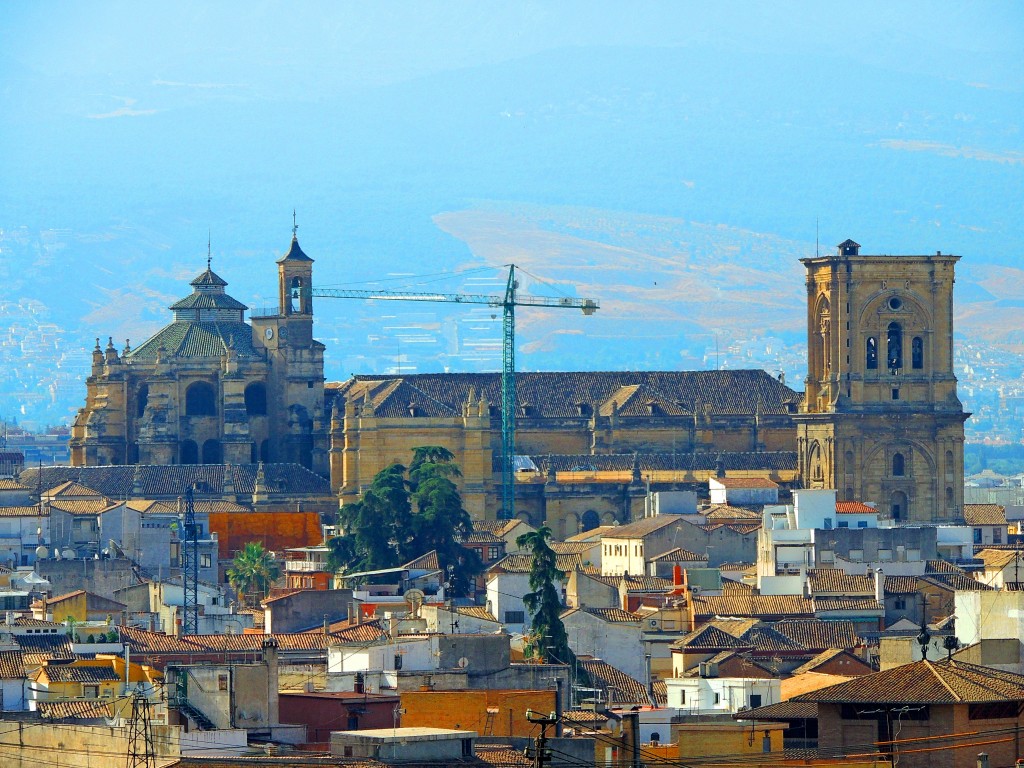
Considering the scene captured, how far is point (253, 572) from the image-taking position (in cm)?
11212

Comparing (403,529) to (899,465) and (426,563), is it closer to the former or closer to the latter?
(426,563)

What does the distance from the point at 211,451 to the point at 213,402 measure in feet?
8.39

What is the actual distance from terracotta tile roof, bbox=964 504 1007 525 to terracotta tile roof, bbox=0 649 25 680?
248 feet

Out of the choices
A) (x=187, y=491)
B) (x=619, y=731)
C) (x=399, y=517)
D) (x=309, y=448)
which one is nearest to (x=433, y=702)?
(x=619, y=731)

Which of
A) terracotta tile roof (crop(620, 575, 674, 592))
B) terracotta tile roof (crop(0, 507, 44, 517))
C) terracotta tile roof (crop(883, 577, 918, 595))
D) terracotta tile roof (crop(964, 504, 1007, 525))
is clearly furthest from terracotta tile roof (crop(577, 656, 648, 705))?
terracotta tile roof (crop(964, 504, 1007, 525))

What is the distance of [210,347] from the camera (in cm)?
15762

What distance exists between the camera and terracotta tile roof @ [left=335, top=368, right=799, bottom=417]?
511 ft

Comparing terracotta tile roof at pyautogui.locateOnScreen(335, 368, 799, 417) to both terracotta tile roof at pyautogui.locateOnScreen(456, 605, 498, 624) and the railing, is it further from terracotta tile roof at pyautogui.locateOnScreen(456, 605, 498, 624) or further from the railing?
terracotta tile roof at pyautogui.locateOnScreen(456, 605, 498, 624)

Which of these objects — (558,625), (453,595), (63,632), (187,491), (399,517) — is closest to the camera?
(63,632)

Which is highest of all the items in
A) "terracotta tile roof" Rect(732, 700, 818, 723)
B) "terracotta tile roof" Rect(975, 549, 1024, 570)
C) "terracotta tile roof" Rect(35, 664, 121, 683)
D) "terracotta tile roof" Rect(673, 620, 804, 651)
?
"terracotta tile roof" Rect(975, 549, 1024, 570)

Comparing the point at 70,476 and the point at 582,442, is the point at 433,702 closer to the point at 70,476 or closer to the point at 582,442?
the point at 70,476

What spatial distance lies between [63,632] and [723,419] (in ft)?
285

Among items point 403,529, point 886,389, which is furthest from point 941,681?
point 886,389

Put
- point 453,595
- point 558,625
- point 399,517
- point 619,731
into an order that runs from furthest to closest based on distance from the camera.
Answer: point 399,517
point 453,595
point 558,625
point 619,731
